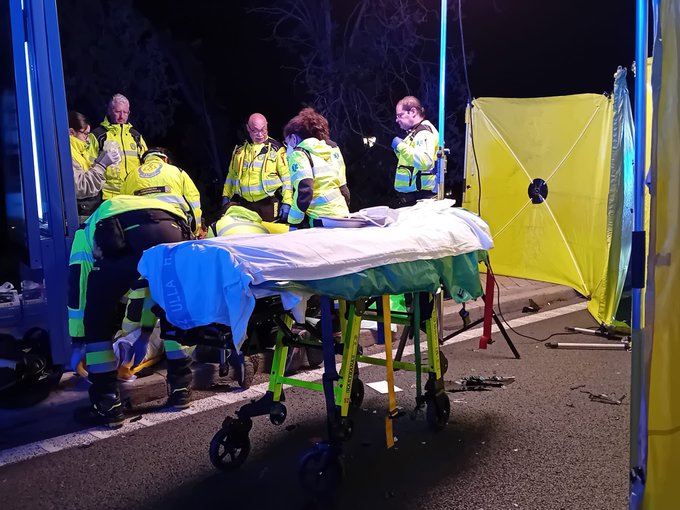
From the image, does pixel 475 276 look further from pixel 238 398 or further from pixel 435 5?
pixel 435 5

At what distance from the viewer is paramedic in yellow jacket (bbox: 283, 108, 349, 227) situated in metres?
6.65

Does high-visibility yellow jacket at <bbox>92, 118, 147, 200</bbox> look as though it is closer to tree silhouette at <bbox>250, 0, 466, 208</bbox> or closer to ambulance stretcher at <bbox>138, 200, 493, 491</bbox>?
ambulance stretcher at <bbox>138, 200, 493, 491</bbox>

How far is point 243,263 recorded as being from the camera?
332 centimetres

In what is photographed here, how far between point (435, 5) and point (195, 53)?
6874 millimetres

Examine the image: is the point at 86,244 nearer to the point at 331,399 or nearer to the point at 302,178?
the point at 331,399

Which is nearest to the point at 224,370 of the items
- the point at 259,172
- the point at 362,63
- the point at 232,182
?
the point at 259,172

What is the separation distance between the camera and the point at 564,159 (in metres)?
9.45

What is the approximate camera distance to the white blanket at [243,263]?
330 cm

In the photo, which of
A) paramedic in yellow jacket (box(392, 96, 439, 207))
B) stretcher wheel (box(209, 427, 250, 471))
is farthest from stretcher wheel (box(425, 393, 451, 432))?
paramedic in yellow jacket (box(392, 96, 439, 207))

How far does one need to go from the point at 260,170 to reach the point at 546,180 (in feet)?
13.6

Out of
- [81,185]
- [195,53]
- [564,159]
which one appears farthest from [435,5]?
[81,185]

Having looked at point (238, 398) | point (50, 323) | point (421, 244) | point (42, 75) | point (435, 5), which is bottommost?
point (238, 398)

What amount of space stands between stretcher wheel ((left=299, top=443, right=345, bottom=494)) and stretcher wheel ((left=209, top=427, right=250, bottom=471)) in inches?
21.5

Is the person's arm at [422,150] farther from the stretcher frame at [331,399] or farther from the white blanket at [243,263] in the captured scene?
the white blanket at [243,263]
